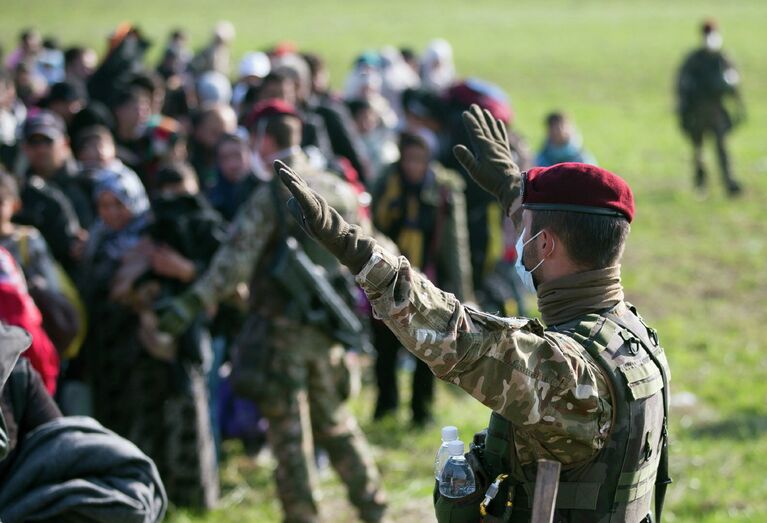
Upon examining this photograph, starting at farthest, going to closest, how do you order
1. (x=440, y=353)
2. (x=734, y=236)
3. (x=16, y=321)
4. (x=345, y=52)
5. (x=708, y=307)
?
1. (x=345, y=52)
2. (x=734, y=236)
3. (x=708, y=307)
4. (x=16, y=321)
5. (x=440, y=353)

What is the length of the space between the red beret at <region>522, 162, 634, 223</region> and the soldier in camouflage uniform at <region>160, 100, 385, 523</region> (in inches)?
104

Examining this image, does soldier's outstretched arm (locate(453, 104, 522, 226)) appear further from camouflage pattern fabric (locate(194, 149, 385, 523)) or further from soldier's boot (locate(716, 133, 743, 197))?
soldier's boot (locate(716, 133, 743, 197))

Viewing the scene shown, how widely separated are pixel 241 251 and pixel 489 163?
2.09m

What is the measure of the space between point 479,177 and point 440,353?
135 centimetres

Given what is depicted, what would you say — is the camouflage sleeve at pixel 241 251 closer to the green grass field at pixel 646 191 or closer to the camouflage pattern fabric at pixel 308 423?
the camouflage pattern fabric at pixel 308 423

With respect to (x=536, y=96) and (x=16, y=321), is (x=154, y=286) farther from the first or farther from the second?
(x=536, y=96)

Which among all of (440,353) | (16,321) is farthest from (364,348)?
(440,353)

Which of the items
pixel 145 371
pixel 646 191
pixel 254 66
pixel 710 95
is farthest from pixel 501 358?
pixel 646 191

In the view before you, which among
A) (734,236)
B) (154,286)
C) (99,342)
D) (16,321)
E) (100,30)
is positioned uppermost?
(16,321)

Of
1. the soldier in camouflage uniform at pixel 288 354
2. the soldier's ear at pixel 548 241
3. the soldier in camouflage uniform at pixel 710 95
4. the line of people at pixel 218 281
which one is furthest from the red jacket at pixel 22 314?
the soldier in camouflage uniform at pixel 710 95

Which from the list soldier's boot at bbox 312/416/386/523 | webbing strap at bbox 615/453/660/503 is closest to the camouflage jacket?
soldier's boot at bbox 312/416/386/523

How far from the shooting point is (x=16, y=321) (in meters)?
4.82

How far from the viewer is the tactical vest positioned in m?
3.17

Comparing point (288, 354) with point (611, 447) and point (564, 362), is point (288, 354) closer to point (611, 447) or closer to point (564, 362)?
point (611, 447)
